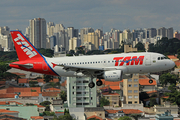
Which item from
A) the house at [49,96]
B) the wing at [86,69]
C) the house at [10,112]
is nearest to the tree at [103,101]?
the house at [49,96]

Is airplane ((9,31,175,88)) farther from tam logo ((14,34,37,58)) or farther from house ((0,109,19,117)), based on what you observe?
house ((0,109,19,117))

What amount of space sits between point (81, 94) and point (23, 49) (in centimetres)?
7956

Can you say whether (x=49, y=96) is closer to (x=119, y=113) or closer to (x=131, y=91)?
(x=131, y=91)

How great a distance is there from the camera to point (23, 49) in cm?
6894

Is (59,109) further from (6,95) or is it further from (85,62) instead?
(85,62)

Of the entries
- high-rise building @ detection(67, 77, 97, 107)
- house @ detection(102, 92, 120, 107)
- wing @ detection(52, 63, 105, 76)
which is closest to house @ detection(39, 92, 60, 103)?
house @ detection(102, 92, 120, 107)

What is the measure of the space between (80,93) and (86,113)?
13789 mm

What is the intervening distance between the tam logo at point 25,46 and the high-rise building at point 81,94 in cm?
7733

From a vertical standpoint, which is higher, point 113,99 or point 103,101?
point 113,99

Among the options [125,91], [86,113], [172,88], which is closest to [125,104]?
[125,91]

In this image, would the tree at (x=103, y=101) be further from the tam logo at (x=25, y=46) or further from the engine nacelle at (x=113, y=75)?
the engine nacelle at (x=113, y=75)

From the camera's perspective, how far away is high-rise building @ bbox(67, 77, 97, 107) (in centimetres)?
14625

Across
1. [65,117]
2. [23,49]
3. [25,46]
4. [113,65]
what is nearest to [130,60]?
[113,65]

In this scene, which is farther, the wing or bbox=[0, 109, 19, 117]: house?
bbox=[0, 109, 19, 117]: house
